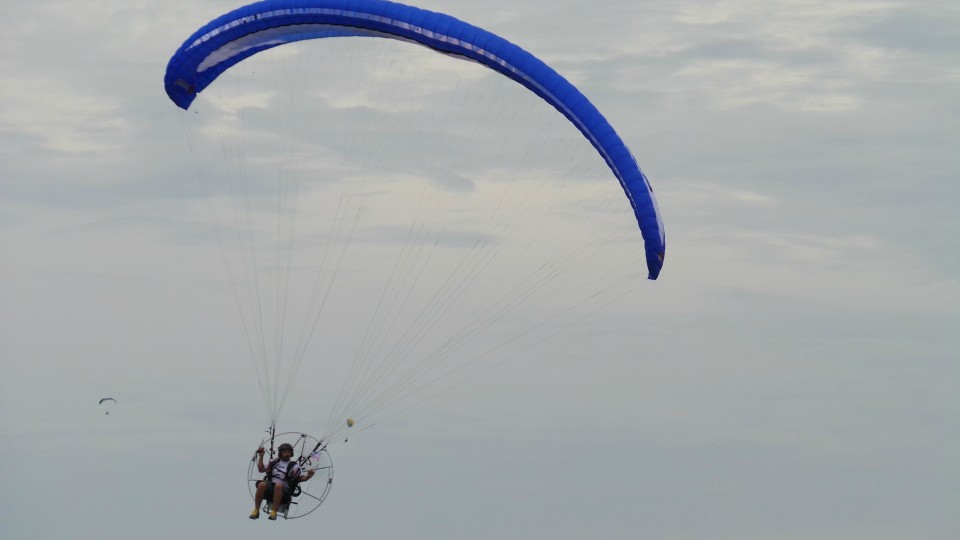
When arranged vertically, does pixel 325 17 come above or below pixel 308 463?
above

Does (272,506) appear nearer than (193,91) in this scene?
Yes

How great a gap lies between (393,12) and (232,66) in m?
4.43

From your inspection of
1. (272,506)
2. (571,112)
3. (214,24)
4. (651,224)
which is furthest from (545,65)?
(272,506)

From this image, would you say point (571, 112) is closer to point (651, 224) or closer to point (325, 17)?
point (651, 224)

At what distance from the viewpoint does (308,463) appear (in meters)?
35.1

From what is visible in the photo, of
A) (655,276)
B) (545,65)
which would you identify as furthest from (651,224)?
(545,65)

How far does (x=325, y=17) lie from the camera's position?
1364 inches

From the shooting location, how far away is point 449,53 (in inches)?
1382

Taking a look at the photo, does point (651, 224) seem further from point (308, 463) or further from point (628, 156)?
point (308, 463)

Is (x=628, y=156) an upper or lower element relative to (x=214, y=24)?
lower

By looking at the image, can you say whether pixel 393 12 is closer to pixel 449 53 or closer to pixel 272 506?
pixel 449 53

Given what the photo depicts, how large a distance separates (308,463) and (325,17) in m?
7.97

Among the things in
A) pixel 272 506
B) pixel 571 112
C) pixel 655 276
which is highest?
pixel 571 112

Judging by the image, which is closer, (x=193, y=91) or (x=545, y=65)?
(x=545, y=65)
